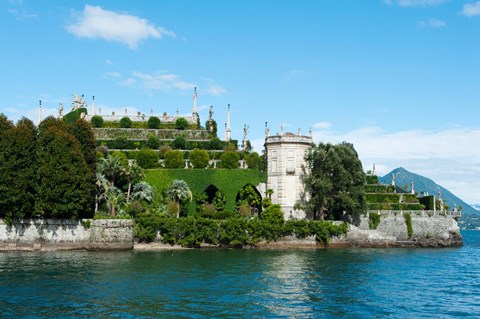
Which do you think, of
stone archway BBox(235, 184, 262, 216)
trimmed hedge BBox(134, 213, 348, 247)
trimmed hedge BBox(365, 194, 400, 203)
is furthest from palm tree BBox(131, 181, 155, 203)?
trimmed hedge BBox(365, 194, 400, 203)

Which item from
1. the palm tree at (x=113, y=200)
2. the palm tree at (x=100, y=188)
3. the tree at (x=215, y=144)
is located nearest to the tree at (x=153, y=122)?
the tree at (x=215, y=144)

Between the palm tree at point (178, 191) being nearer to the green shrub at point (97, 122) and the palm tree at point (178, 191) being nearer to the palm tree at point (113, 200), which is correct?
the palm tree at point (113, 200)

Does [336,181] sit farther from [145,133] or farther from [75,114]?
[75,114]

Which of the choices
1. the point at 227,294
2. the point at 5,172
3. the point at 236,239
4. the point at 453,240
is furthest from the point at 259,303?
the point at 453,240

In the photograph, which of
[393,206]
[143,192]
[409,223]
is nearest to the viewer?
[143,192]

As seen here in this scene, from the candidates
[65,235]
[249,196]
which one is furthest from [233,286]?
[249,196]

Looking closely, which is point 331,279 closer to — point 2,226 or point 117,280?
point 117,280

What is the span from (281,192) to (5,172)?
32747mm

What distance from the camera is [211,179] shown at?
6950 centimetres

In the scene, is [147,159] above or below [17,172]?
above

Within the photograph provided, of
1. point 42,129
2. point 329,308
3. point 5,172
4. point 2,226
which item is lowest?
point 329,308

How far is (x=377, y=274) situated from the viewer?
41125 millimetres

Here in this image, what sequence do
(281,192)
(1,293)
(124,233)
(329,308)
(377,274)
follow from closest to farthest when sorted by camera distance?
(329,308) → (1,293) → (377,274) → (124,233) → (281,192)

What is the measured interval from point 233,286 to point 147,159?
139 feet
